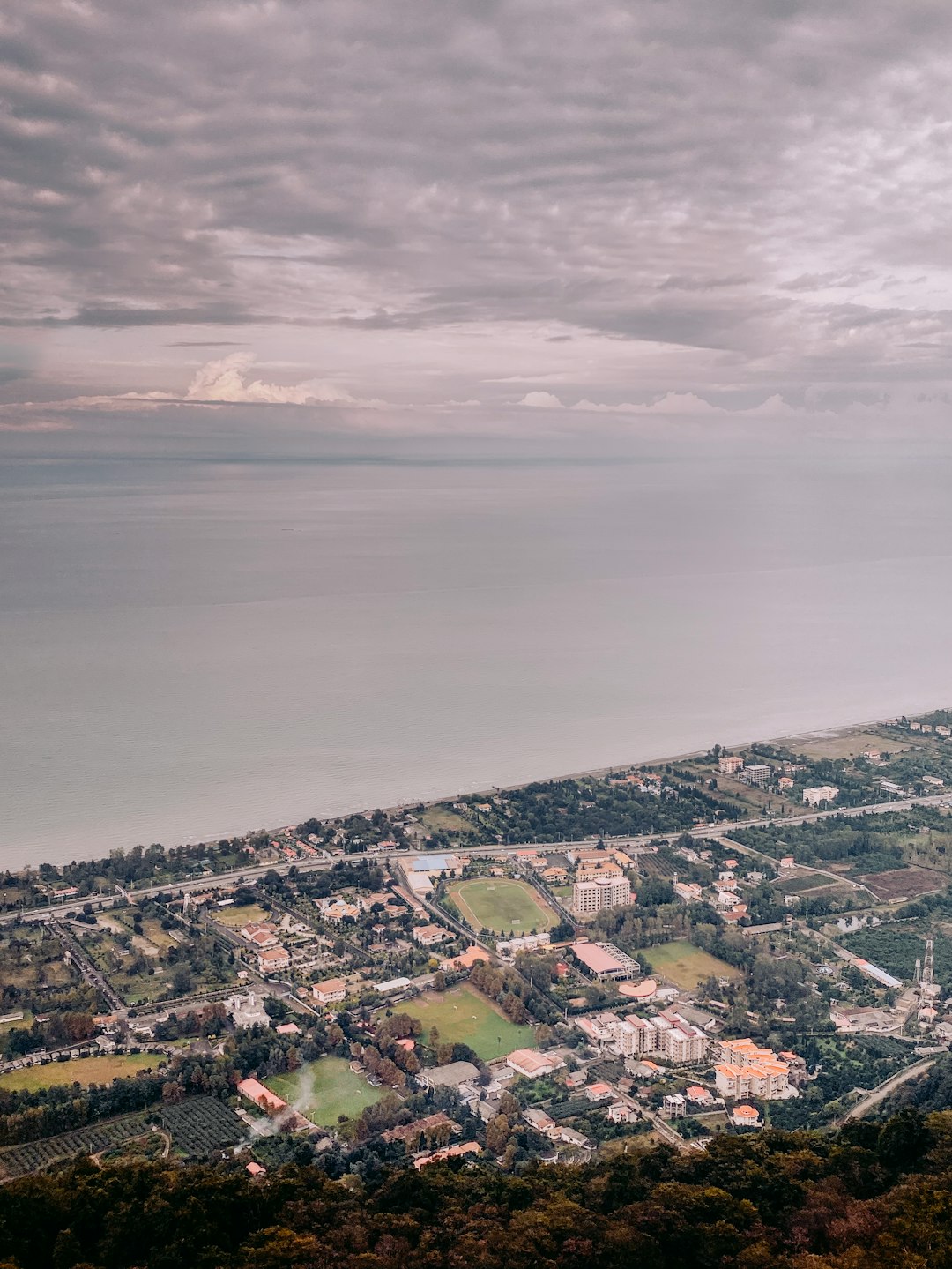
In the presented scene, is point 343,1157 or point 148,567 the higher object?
point 148,567

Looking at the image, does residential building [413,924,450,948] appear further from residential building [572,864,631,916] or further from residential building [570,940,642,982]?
residential building [572,864,631,916]

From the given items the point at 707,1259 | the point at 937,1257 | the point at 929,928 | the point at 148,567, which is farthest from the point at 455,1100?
the point at 148,567

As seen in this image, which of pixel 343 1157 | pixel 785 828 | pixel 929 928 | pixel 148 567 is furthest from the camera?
pixel 148 567

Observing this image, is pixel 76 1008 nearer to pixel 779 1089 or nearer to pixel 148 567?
pixel 779 1089

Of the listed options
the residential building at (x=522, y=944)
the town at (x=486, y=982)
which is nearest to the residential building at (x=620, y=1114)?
the town at (x=486, y=982)

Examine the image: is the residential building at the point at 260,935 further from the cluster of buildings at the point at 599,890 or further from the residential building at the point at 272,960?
the cluster of buildings at the point at 599,890
